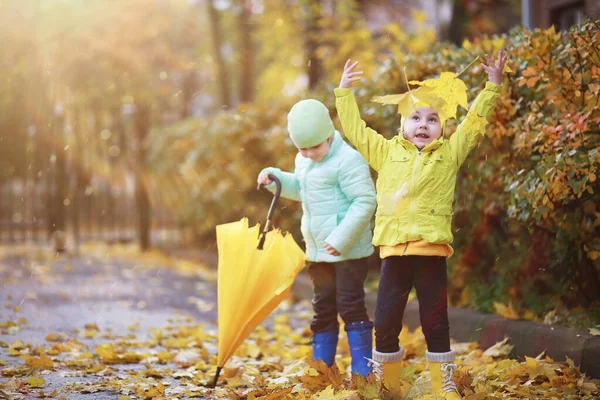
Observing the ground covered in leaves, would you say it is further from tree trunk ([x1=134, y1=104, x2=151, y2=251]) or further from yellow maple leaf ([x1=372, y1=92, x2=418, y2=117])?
tree trunk ([x1=134, y1=104, x2=151, y2=251])

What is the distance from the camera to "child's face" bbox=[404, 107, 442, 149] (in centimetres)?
374

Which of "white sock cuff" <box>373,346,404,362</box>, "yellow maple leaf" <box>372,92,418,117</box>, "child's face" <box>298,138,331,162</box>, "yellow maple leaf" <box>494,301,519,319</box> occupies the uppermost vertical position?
"yellow maple leaf" <box>372,92,418,117</box>

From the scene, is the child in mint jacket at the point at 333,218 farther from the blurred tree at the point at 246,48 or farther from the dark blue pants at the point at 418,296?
the blurred tree at the point at 246,48

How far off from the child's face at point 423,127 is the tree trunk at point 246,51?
11.9 m

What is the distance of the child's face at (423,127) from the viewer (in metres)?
3.74

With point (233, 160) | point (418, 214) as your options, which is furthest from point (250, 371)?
point (233, 160)

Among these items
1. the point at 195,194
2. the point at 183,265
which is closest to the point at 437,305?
the point at 195,194

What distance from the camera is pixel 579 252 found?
4.61 m

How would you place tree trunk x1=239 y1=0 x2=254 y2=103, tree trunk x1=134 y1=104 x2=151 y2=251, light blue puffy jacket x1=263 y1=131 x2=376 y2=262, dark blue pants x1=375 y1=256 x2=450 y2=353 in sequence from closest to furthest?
dark blue pants x1=375 y1=256 x2=450 y2=353 < light blue puffy jacket x1=263 y1=131 x2=376 y2=262 < tree trunk x1=134 y1=104 x2=151 y2=251 < tree trunk x1=239 y1=0 x2=254 y2=103

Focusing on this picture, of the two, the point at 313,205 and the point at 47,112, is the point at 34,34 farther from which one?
the point at 313,205

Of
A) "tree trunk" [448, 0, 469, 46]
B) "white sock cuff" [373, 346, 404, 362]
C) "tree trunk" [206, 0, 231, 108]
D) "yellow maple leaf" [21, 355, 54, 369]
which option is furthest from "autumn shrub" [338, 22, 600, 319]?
"tree trunk" [206, 0, 231, 108]

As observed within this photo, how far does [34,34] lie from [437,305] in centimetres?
1171

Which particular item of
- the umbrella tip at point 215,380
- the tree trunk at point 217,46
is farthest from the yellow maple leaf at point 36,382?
the tree trunk at point 217,46

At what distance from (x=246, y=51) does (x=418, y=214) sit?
12661mm
